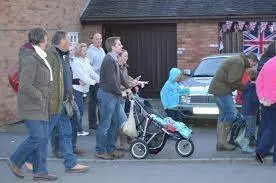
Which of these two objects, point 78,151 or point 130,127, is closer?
point 130,127

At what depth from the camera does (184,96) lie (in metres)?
13.5

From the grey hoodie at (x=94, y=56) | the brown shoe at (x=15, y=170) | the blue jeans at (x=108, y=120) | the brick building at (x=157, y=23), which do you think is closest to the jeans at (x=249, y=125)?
the blue jeans at (x=108, y=120)

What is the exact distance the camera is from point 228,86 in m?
10.3

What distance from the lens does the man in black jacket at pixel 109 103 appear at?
972 centimetres

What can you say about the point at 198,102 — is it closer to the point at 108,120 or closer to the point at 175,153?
the point at 175,153

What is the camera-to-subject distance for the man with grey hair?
852cm

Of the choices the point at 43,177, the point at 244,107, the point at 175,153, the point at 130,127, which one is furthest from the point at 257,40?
the point at 43,177

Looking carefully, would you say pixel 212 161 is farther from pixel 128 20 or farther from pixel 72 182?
pixel 128 20

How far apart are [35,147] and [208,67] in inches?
288

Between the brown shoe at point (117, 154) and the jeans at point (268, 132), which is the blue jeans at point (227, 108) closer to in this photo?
the jeans at point (268, 132)

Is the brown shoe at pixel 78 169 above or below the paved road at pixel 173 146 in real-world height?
above

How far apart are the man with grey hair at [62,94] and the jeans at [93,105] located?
10.9 ft

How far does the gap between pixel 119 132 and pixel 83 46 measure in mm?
1949

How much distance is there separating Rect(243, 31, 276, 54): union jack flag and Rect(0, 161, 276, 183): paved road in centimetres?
1011
